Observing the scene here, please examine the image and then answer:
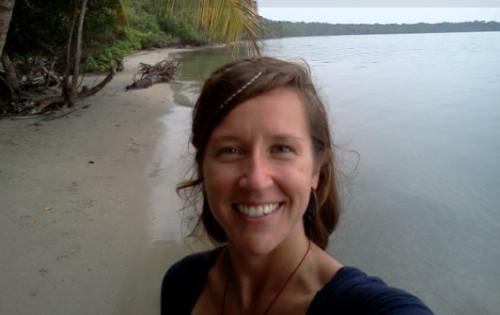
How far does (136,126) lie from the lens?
9062 millimetres

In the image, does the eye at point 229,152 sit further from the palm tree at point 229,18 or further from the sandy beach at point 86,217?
the palm tree at point 229,18

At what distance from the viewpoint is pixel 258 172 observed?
1173 millimetres

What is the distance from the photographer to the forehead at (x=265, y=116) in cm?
121

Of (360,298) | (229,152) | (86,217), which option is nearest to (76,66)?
(86,217)

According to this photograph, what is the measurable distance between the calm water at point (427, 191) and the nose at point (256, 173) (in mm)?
687

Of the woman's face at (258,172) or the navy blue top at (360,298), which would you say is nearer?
the navy blue top at (360,298)

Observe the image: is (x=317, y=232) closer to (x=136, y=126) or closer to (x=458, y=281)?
(x=458, y=281)

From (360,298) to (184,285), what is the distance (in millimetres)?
586

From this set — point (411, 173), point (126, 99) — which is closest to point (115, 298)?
point (411, 173)

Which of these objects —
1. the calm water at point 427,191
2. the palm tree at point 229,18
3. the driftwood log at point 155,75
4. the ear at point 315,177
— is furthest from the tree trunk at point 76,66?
the ear at point 315,177

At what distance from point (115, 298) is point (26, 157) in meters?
3.88

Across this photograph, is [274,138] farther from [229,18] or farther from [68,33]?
[68,33]

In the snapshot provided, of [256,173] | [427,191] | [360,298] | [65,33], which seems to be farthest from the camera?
[65,33]

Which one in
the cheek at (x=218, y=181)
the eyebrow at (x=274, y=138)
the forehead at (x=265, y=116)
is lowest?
the cheek at (x=218, y=181)
